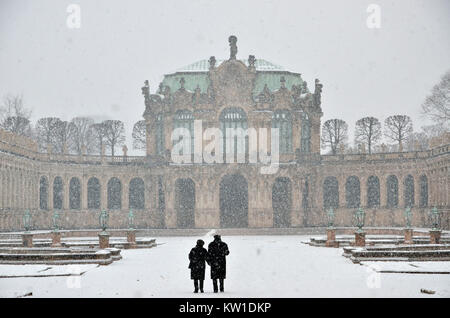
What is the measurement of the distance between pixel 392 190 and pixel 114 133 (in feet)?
115

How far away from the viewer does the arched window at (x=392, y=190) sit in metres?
72.1

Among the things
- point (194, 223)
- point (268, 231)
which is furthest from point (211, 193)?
point (268, 231)

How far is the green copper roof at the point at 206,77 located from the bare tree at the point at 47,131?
17.4 metres

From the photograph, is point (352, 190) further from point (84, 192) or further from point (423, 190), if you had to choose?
point (84, 192)

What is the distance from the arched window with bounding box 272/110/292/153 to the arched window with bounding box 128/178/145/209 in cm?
1352

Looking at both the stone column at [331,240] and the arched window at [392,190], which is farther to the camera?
the arched window at [392,190]

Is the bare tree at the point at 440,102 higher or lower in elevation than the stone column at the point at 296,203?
higher

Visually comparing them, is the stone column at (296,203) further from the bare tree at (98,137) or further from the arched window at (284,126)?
the bare tree at (98,137)

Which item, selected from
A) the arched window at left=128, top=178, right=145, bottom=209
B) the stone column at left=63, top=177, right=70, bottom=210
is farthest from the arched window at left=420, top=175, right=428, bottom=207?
the stone column at left=63, top=177, right=70, bottom=210

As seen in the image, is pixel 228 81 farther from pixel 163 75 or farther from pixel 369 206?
pixel 369 206

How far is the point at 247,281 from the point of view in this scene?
2559cm

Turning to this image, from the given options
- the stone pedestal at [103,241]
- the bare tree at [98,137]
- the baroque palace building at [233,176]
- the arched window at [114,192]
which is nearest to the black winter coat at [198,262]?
the stone pedestal at [103,241]

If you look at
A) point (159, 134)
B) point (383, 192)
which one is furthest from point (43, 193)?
point (383, 192)

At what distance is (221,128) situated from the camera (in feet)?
238
